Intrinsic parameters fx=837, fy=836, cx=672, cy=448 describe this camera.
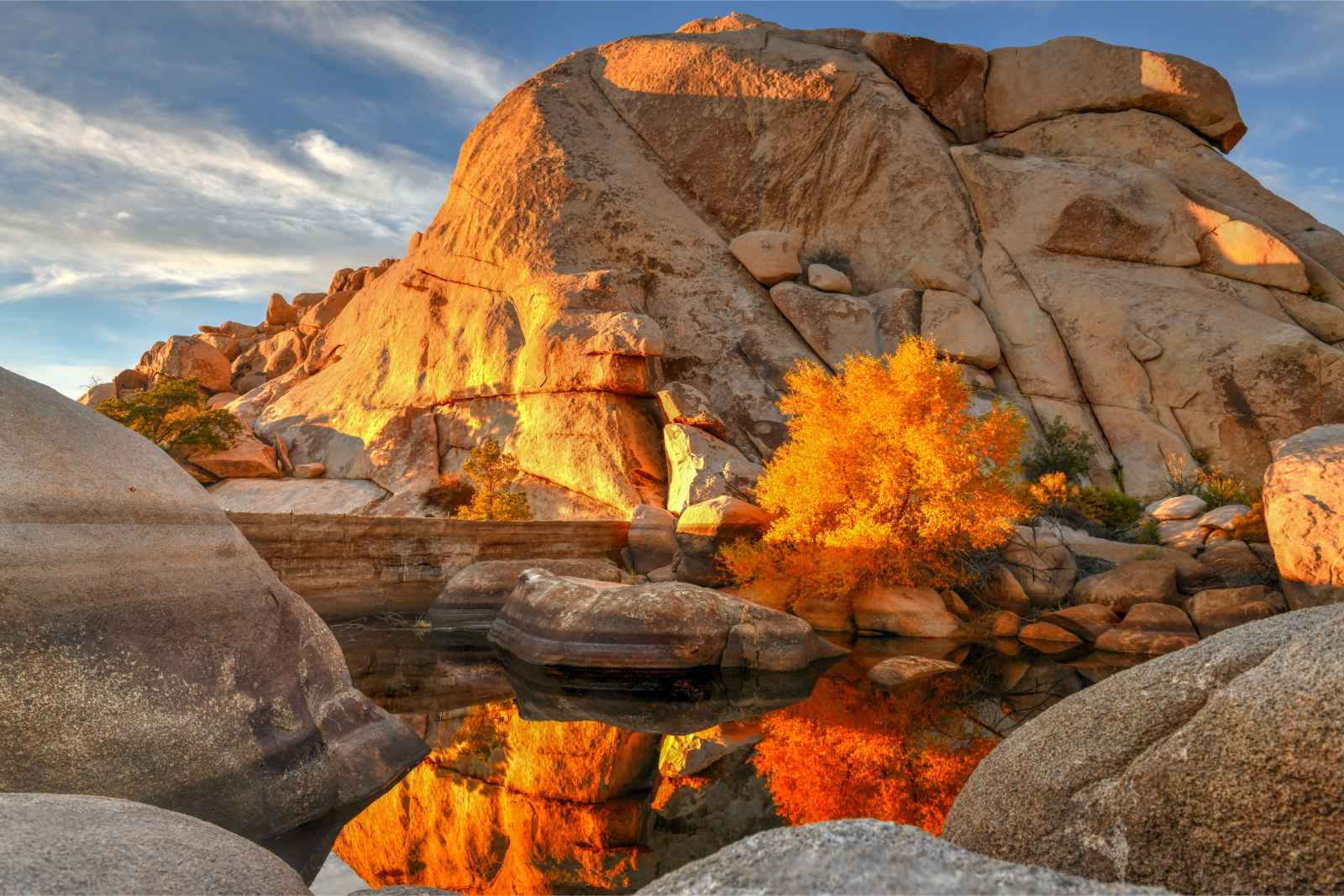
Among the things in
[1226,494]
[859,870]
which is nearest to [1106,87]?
[1226,494]

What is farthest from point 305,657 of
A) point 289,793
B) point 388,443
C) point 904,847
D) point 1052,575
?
point 388,443

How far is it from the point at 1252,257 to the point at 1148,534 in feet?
60.8

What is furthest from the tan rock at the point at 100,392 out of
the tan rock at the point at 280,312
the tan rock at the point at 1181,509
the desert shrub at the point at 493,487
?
the tan rock at the point at 1181,509

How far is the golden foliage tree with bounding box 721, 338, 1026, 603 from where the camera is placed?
57.8ft

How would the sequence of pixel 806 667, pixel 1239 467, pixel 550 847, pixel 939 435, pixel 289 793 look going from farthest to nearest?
1. pixel 1239 467
2. pixel 939 435
3. pixel 806 667
4. pixel 550 847
5. pixel 289 793

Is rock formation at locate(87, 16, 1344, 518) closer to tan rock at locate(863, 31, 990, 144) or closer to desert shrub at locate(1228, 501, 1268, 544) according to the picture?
tan rock at locate(863, 31, 990, 144)

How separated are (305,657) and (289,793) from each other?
1.22 metres

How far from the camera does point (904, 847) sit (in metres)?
2.09

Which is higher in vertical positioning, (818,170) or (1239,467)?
(818,170)

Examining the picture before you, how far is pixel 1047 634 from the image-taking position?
16969 millimetres

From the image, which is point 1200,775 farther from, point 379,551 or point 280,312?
point 280,312

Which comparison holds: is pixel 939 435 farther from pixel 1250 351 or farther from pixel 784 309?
pixel 1250 351

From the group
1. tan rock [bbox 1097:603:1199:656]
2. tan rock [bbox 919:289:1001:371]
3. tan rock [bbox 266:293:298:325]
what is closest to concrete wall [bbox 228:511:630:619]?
tan rock [bbox 1097:603:1199:656]

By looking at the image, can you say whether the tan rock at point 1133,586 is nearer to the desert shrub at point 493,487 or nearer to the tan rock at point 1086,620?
the tan rock at point 1086,620
